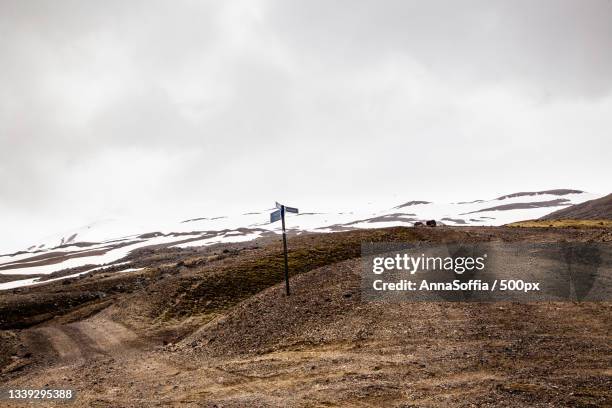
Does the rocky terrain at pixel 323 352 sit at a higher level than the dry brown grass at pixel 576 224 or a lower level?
lower

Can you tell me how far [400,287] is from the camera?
22.4 metres

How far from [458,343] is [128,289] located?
39.6 m

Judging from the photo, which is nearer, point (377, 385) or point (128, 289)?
point (377, 385)

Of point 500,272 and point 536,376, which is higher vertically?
point 500,272

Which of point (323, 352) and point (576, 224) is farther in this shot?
point (576, 224)

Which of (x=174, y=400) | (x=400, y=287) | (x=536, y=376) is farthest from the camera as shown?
(x=400, y=287)

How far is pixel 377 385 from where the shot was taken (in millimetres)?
12844

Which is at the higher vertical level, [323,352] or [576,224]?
[576,224]

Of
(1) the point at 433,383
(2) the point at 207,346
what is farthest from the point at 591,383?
(2) the point at 207,346

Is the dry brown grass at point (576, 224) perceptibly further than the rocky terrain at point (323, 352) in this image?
Yes

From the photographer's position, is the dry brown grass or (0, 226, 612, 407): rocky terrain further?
the dry brown grass

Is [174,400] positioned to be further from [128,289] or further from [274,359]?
[128,289]

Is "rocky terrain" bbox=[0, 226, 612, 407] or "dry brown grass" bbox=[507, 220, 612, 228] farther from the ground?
"dry brown grass" bbox=[507, 220, 612, 228]

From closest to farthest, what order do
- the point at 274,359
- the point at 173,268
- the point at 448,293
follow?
the point at 274,359 < the point at 448,293 < the point at 173,268
